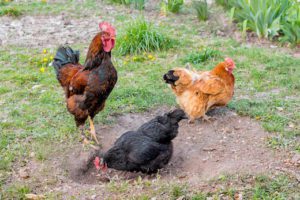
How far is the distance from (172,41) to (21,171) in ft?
15.0

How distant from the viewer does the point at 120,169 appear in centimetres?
546

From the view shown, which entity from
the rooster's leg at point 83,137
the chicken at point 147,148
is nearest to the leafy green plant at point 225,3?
the rooster's leg at point 83,137

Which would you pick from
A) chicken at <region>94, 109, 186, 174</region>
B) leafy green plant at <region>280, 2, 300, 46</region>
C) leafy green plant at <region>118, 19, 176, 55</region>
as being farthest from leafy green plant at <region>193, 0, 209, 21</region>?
chicken at <region>94, 109, 186, 174</region>

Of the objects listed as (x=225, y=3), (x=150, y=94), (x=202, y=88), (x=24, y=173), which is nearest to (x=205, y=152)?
(x=202, y=88)

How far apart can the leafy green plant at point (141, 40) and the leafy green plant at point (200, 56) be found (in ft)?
2.36

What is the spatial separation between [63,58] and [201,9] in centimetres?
444

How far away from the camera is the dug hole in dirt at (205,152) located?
5117mm

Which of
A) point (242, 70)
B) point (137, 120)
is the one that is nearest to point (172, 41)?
point (242, 70)

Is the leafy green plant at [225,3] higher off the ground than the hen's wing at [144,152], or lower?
higher

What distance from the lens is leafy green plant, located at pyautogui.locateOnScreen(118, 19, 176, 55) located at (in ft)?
28.4

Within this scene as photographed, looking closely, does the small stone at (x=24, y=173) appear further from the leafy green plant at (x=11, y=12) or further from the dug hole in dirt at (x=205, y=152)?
the leafy green plant at (x=11, y=12)

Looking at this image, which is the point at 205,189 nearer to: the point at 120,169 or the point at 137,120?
the point at 120,169

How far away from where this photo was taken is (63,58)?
6.29 metres

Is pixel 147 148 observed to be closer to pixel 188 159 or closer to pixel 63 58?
pixel 188 159
